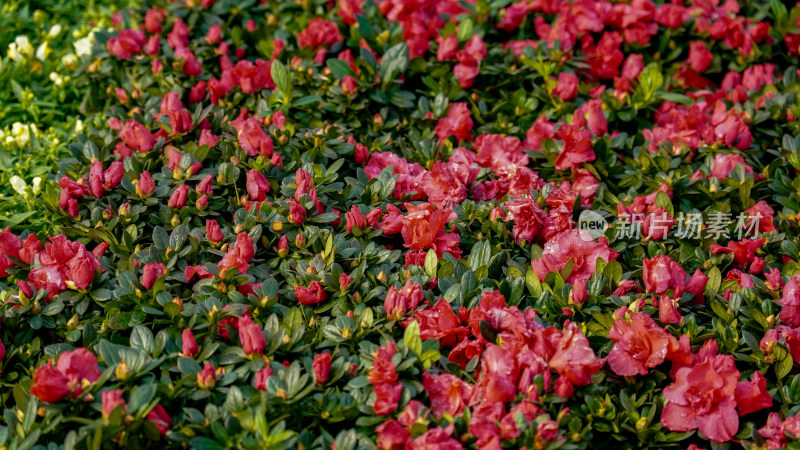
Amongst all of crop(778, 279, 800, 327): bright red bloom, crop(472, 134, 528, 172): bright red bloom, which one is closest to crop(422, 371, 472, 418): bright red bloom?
crop(778, 279, 800, 327): bright red bloom

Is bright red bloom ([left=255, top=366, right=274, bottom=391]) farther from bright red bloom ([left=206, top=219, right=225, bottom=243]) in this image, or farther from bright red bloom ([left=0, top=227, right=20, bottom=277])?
bright red bloom ([left=0, top=227, right=20, bottom=277])

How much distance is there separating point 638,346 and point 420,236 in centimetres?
64

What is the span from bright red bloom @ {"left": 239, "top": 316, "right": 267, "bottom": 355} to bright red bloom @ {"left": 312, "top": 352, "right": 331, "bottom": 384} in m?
0.14

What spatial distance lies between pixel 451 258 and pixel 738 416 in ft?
2.62

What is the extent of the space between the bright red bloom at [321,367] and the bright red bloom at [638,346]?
0.66m

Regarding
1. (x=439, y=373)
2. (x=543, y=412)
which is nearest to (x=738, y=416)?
(x=543, y=412)

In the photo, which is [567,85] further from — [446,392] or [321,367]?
[321,367]

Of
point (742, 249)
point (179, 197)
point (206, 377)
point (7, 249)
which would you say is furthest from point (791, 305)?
point (7, 249)

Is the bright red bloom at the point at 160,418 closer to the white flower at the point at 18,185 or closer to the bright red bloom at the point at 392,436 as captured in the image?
the bright red bloom at the point at 392,436

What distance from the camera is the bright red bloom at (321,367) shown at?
1.72 meters

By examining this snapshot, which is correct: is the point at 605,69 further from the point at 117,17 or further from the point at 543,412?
the point at 117,17

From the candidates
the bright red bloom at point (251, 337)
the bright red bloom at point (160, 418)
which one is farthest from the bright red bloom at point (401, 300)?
the bright red bloom at point (160, 418)

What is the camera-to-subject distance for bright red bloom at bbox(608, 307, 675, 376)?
5.98ft

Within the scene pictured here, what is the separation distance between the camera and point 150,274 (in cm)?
197
